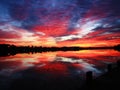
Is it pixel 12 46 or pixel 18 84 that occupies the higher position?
pixel 12 46

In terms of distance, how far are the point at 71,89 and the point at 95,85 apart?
3.54 meters

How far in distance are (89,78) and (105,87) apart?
180cm

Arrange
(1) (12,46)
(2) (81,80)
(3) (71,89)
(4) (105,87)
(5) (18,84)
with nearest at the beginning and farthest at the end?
(4) (105,87), (3) (71,89), (5) (18,84), (2) (81,80), (1) (12,46)

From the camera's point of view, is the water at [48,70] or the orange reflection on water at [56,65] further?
the orange reflection on water at [56,65]

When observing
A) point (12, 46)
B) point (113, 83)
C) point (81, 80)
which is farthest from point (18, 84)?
point (12, 46)

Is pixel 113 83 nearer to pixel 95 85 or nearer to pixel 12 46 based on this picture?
pixel 95 85

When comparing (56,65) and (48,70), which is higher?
(56,65)

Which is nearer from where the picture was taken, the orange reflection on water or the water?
the water

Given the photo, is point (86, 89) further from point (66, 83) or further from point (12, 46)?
point (12, 46)

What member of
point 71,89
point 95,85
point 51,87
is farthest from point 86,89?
point 51,87

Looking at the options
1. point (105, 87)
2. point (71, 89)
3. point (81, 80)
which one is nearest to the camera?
point (105, 87)

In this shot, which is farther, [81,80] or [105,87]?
[81,80]

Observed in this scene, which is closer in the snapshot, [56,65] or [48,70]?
[48,70]

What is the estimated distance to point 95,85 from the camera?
1368 centimetres
